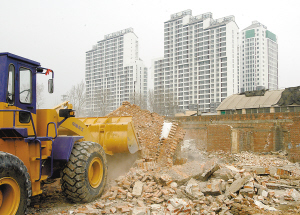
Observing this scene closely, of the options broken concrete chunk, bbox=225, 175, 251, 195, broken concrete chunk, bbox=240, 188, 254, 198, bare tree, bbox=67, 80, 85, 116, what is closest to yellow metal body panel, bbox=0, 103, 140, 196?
broken concrete chunk, bbox=225, 175, 251, 195

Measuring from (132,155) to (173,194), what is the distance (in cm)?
273

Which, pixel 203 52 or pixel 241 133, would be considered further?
pixel 203 52

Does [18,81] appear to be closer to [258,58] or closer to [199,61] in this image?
[199,61]

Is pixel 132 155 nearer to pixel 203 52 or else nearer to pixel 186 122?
pixel 186 122

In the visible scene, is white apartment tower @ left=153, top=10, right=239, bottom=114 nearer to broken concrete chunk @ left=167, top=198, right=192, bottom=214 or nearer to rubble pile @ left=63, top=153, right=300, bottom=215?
rubble pile @ left=63, top=153, right=300, bottom=215

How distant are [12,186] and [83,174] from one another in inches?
60.6

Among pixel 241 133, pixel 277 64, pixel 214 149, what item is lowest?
pixel 214 149

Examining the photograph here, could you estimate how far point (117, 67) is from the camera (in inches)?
3716

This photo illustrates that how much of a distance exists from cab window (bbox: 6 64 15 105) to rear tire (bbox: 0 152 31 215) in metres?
1.02

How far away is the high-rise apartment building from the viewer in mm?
89562

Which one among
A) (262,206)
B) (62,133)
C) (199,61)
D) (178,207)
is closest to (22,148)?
(62,133)

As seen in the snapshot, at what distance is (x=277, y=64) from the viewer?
102m

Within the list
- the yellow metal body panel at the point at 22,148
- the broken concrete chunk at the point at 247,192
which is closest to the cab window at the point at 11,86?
the yellow metal body panel at the point at 22,148

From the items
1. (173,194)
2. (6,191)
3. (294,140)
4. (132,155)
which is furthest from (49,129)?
(294,140)
